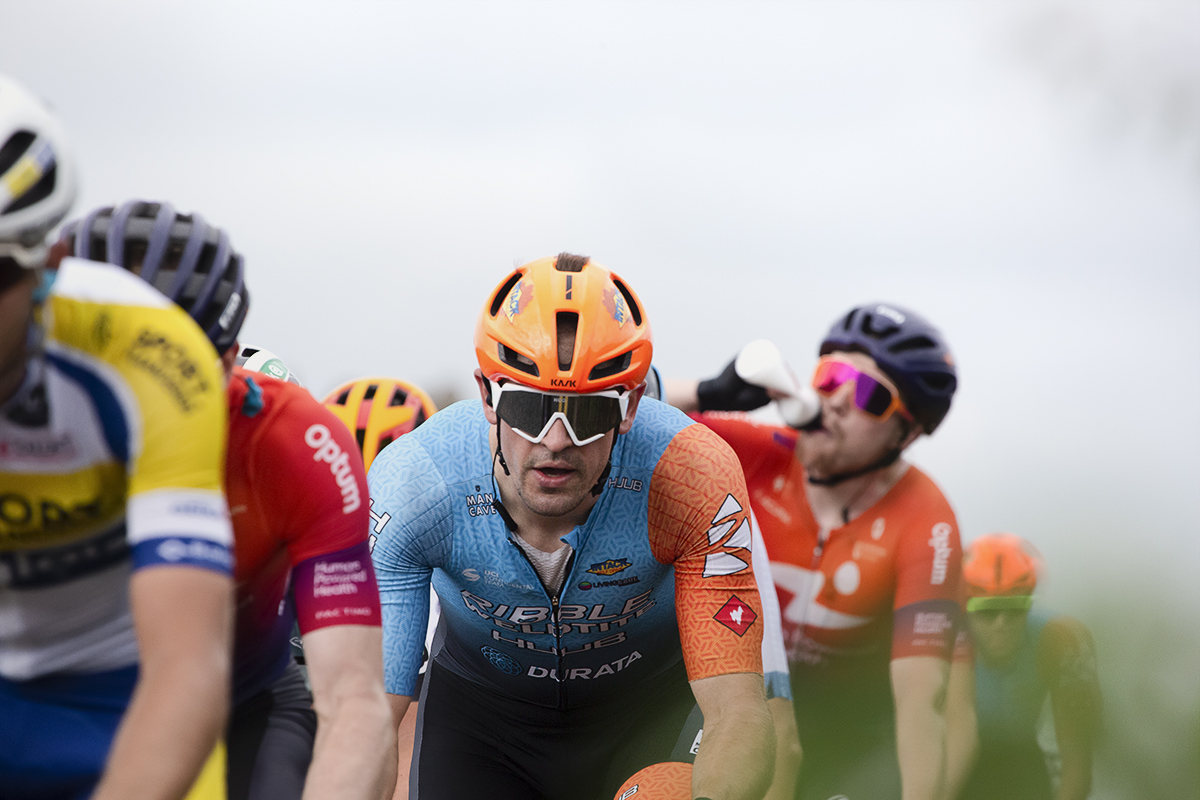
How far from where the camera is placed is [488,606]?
13.5 feet

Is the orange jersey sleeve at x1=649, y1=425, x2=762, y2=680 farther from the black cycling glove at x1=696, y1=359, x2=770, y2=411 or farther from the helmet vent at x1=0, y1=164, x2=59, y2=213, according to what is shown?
the helmet vent at x1=0, y1=164, x2=59, y2=213

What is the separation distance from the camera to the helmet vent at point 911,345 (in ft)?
19.9

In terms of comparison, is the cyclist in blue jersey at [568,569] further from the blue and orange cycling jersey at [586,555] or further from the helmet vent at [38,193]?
the helmet vent at [38,193]

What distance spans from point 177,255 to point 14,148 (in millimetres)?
1233

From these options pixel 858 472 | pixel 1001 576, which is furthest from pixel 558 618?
pixel 1001 576

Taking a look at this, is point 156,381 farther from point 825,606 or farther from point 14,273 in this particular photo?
point 825,606

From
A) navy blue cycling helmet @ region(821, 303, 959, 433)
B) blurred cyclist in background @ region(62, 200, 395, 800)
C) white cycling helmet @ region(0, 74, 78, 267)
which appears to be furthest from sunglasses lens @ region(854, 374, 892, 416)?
white cycling helmet @ region(0, 74, 78, 267)

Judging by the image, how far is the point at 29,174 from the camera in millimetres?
1966

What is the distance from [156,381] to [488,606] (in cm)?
222

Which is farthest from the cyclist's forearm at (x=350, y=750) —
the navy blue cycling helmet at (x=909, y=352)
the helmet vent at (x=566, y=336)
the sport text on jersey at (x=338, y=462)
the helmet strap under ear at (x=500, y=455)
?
the navy blue cycling helmet at (x=909, y=352)

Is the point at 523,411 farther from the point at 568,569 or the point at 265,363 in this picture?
the point at 265,363

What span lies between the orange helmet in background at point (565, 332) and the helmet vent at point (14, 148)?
73.6 inches

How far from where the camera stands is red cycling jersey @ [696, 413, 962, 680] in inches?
225

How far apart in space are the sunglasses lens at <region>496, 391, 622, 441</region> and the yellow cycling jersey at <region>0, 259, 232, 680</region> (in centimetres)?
152
